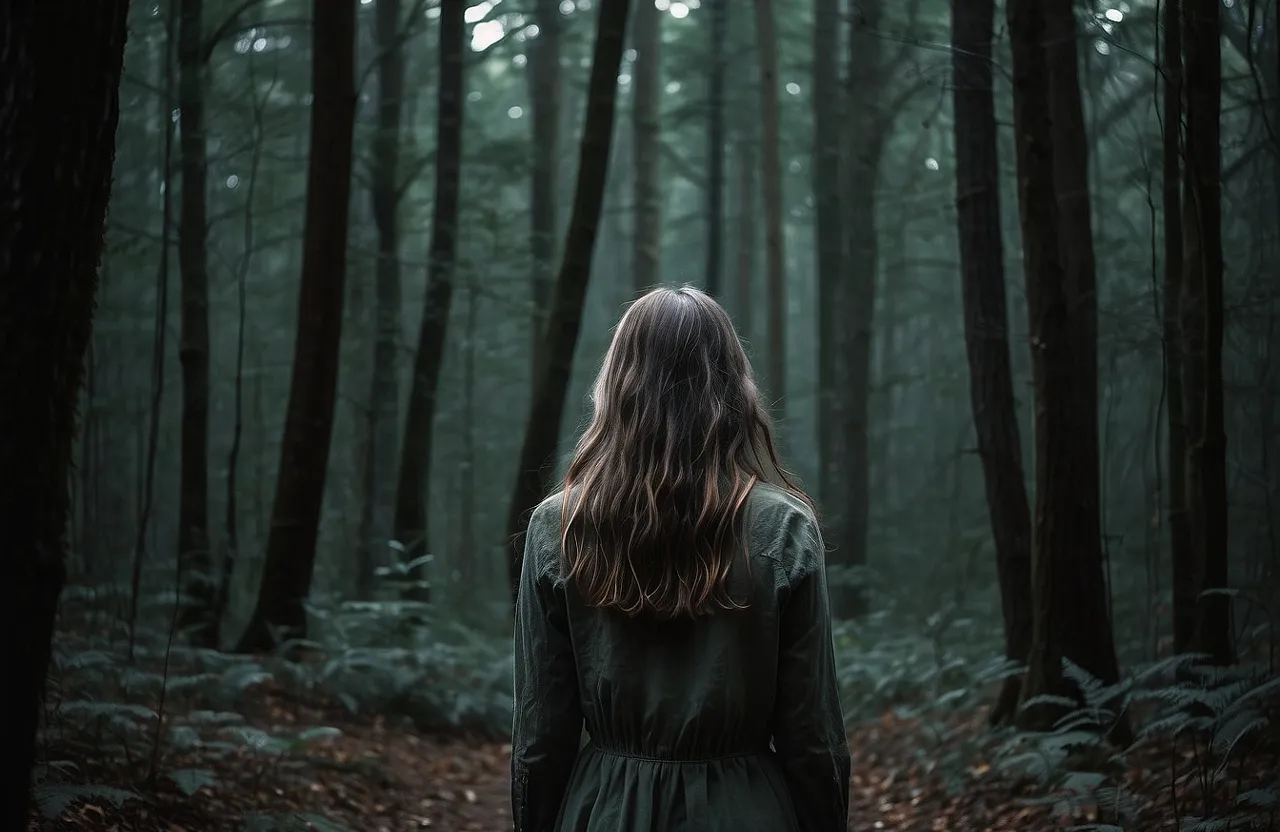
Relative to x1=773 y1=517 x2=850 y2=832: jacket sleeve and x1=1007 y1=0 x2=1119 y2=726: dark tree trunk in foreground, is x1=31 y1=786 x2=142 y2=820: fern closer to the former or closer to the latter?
x1=773 y1=517 x2=850 y2=832: jacket sleeve

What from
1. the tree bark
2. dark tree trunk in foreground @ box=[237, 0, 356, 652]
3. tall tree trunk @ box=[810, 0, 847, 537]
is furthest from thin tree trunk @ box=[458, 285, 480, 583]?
dark tree trunk in foreground @ box=[237, 0, 356, 652]

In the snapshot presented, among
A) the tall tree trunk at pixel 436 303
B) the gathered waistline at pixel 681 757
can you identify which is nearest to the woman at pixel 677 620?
the gathered waistline at pixel 681 757

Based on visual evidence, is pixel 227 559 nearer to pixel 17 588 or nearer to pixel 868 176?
pixel 17 588

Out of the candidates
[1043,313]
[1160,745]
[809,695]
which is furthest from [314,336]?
[809,695]

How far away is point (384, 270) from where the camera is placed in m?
13.6

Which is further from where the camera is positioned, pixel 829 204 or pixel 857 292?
pixel 829 204

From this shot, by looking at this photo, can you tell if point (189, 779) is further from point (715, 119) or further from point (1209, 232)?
point (715, 119)

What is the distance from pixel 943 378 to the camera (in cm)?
1556

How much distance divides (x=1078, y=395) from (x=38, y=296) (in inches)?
218

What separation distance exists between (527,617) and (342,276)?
6991 mm

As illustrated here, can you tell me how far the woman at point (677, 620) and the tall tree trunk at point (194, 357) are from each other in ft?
23.6

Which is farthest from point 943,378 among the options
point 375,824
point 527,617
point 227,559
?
point 527,617

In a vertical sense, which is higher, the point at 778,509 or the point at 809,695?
the point at 778,509

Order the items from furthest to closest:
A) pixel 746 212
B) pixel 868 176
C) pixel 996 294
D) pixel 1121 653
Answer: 1. pixel 746 212
2. pixel 868 176
3. pixel 1121 653
4. pixel 996 294
